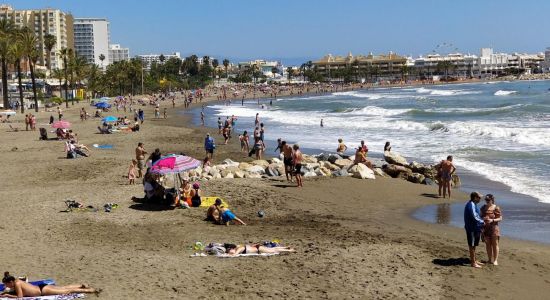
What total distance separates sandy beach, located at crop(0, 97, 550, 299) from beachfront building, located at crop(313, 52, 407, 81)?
163687mm

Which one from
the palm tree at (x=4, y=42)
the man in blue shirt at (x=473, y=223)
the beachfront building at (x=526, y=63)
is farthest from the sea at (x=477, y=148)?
the beachfront building at (x=526, y=63)

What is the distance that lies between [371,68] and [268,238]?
17324 centimetres

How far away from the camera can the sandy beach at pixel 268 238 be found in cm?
862

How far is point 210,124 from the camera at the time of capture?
43.8 metres

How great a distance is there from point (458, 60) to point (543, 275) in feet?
613

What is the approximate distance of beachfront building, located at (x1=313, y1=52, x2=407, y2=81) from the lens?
179875 millimetres

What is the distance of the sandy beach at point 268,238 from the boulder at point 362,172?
13.5 inches

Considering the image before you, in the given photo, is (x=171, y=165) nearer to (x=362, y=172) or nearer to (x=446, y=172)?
(x=362, y=172)

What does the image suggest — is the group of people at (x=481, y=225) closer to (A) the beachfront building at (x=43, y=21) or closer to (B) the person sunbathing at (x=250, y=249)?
(B) the person sunbathing at (x=250, y=249)

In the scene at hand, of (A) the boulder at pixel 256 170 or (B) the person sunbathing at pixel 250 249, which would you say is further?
(A) the boulder at pixel 256 170

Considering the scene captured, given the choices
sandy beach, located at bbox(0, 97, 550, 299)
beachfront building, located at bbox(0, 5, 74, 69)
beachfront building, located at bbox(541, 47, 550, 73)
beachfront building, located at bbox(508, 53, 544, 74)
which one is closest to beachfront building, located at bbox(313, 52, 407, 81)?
beachfront building, located at bbox(508, 53, 544, 74)

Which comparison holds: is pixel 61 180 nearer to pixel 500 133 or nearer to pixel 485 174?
pixel 485 174

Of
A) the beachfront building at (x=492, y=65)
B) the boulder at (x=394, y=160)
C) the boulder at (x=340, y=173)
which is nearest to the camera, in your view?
the boulder at (x=340, y=173)

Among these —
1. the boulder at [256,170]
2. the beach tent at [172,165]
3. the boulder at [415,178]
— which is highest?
the beach tent at [172,165]
